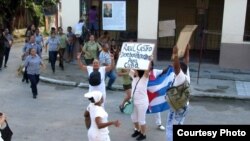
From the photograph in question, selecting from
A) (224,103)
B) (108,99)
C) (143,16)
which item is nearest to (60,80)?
(108,99)

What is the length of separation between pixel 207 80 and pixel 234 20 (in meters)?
2.77

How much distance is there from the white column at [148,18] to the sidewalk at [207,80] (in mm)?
1291

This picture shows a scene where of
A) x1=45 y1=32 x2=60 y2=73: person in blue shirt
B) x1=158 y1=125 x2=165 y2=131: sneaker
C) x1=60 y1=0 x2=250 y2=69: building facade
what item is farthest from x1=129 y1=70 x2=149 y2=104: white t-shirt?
x1=45 y1=32 x2=60 y2=73: person in blue shirt

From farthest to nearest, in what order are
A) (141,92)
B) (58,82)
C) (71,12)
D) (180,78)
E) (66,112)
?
(71,12) → (58,82) → (66,112) → (141,92) → (180,78)

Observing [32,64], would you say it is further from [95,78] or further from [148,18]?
[148,18]

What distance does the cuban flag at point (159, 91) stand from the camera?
8516 mm

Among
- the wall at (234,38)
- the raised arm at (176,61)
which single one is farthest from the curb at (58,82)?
the raised arm at (176,61)

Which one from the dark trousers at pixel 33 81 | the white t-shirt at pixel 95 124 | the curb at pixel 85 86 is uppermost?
the white t-shirt at pixel 95 124

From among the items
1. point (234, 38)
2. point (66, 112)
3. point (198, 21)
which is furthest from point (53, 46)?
point (198, 21)

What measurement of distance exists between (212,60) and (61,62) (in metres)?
6.27

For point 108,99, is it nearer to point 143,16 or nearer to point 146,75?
point 146,75

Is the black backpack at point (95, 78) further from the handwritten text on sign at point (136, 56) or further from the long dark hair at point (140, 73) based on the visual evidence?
the long dark hair at point (140, 73)

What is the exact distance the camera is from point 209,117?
995cm

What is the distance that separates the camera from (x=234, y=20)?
1502 centimetres
